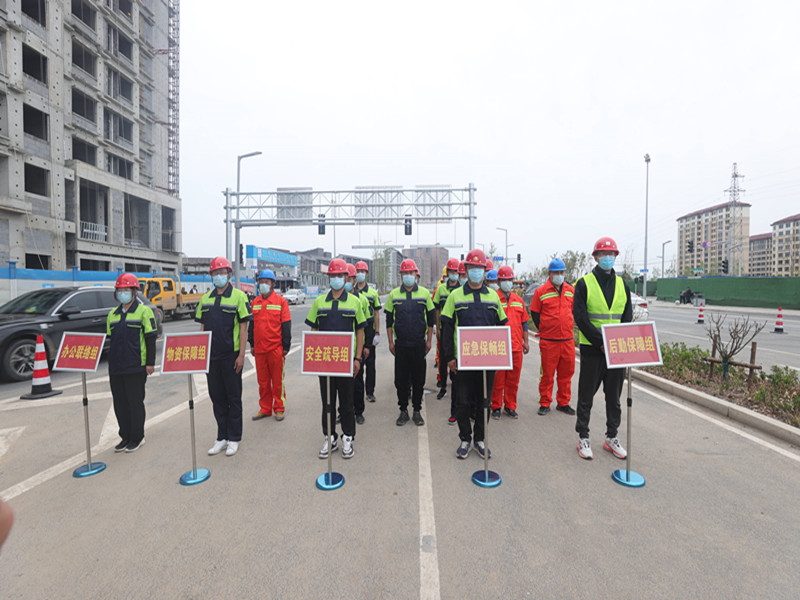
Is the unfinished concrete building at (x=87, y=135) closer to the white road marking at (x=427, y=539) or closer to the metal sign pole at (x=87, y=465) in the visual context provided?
the metal sign pole at (x=87, y=465)

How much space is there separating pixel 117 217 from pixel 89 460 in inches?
1254

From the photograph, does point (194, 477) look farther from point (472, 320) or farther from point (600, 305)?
point (600, 305)

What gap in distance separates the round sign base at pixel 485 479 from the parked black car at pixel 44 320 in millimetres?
6162

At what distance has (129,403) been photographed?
14.4ft

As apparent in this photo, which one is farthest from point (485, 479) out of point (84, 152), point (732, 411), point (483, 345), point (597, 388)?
point (84, 152)

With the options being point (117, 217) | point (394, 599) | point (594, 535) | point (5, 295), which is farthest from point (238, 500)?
point (117, 217)

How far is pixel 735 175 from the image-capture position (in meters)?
59.9

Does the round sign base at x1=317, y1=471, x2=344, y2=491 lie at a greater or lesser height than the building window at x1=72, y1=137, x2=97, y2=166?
lesser

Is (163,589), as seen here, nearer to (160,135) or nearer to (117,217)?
(117,217)

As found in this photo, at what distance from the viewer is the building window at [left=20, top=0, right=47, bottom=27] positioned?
2314 cm

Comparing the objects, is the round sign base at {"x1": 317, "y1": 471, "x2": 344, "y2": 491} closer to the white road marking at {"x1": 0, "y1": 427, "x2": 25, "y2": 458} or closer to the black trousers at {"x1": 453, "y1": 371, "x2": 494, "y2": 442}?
the black trousers at {"x1": 453, "y1": 371, "x2": 494, "y2": 442}

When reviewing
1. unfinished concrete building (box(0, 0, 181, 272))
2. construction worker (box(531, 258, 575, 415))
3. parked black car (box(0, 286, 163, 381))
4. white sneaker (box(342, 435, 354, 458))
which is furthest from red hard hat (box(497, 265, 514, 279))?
unfinished concrete building (box(0, 0, 181, 272))

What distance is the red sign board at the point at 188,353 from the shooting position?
3.90m

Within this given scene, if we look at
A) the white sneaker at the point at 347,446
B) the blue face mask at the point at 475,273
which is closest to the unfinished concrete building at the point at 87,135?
the white sneaker at the point at 347,446
